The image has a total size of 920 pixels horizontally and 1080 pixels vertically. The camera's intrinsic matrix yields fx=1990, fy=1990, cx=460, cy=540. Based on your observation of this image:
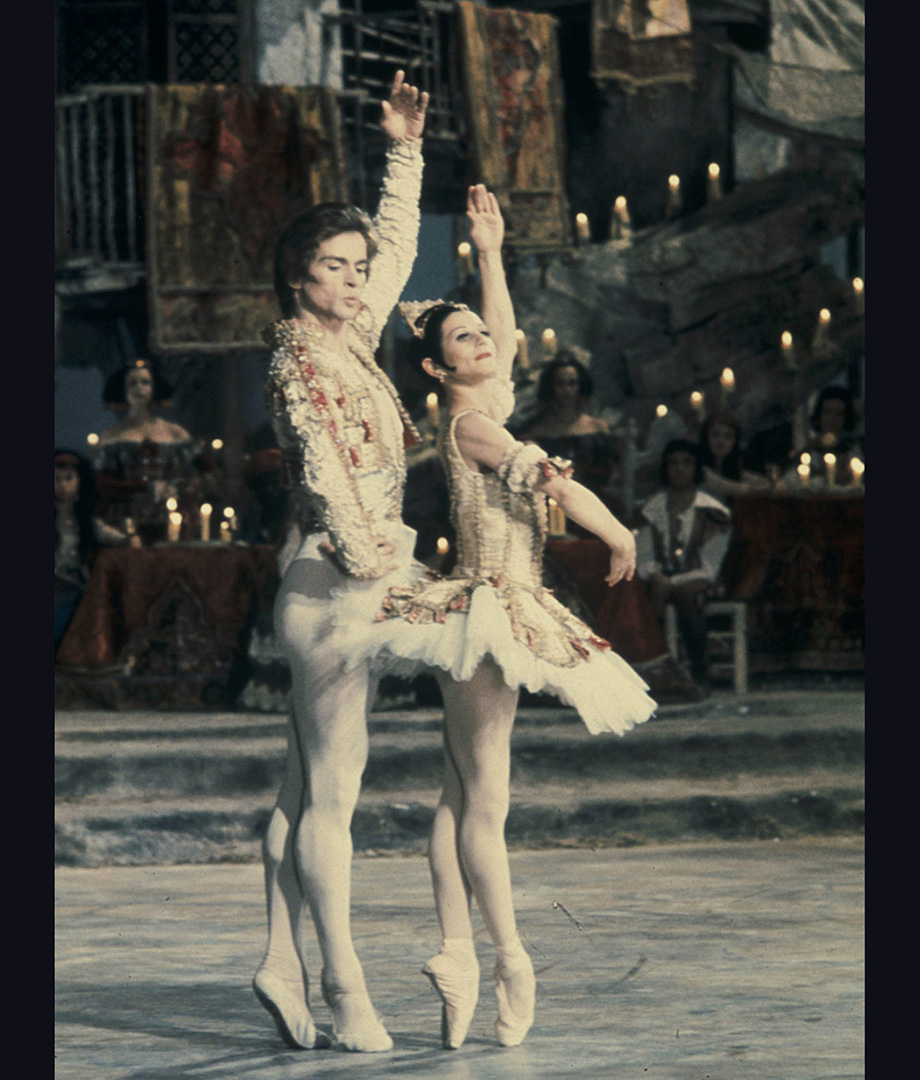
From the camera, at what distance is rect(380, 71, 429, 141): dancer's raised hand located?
4.85 metres

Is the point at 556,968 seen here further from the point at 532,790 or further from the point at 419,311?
the point at 532,790

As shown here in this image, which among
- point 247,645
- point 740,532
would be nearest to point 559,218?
point 740,532

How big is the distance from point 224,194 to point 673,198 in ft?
12.0

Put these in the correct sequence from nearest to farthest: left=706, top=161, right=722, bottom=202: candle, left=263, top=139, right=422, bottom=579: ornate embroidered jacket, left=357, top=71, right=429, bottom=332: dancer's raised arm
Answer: left=263, top=139, right=422, bottom=579: ornate embroidered jacket
left=357, top=71, right=429, bottom=332: dancer's raised arm
left=706, top=161, right=722, bottom=202: candle

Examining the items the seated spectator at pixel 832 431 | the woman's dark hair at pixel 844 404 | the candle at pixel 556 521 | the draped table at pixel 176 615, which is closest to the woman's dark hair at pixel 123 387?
the draped table at pixel 176 615

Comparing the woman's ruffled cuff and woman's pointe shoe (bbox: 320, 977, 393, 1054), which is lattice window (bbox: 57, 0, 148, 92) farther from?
woman's pointe shoe (bbox: 320, 977, 393, 1054)

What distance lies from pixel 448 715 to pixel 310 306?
989 millimetres

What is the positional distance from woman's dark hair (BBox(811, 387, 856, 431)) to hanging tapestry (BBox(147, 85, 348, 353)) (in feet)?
8.88

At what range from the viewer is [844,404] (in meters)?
10.4

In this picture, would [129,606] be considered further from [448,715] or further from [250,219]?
[448,715]

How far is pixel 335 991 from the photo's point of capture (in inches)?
174

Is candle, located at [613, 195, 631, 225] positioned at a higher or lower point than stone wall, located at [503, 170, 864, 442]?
higher

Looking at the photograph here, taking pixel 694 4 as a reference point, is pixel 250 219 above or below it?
below

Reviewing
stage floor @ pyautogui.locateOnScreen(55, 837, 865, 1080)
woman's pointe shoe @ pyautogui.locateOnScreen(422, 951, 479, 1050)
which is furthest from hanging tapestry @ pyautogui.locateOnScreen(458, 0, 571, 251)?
woman's pointe shoe @ pyautogui.locateOnScreen(422, 951, 479, 1050)
